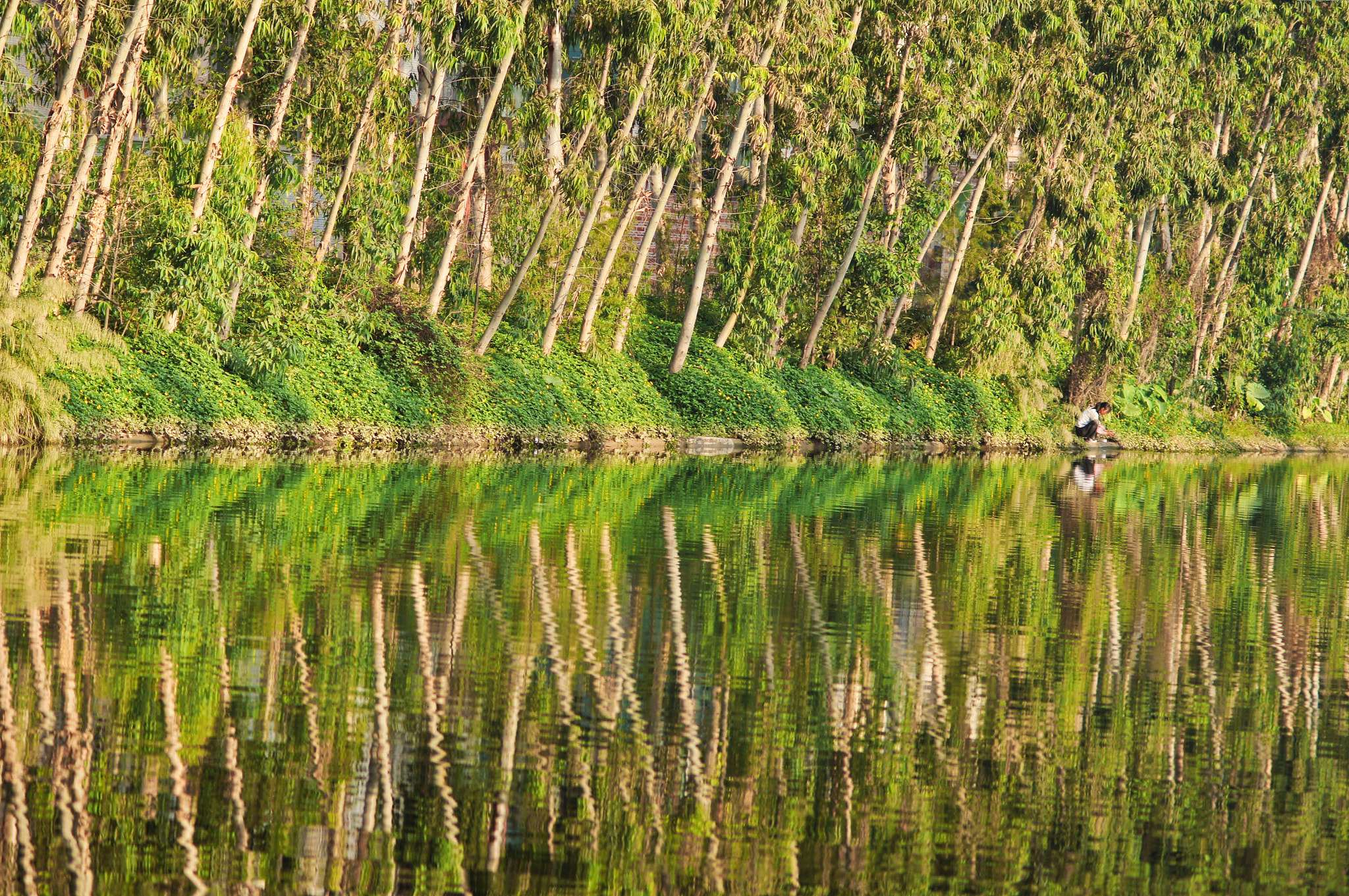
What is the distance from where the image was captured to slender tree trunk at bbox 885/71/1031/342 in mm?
45969

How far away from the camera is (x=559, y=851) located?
5.58 metres

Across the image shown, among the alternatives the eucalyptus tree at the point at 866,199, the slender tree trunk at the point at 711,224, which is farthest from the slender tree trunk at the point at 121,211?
the eucalyptus tree at the point at 866,199

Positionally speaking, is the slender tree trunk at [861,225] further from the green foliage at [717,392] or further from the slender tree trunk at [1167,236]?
the slender tree trunk at [1167,236]

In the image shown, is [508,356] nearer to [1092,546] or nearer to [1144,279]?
[1092,546]

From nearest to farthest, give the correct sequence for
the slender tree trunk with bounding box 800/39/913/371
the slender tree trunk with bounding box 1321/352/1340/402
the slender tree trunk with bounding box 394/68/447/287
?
the slender tree trunk with bounding box 394/68/447/287 → the slender tree trunk with bounding box 800/39/913/371 → the slender tree trunk with bounding box 1321/352/1340/402

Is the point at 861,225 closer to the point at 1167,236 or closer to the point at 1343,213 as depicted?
the point at 1167,236

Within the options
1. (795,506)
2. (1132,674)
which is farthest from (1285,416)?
(1132,674)

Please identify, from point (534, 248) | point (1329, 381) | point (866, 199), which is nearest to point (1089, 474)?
point (866, 199)

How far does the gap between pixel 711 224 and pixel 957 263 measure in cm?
1187

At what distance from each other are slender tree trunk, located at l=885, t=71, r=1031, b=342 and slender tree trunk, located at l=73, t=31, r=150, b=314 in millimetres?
24078

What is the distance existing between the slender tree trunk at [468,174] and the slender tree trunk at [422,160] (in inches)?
30.0

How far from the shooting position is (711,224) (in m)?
41.2

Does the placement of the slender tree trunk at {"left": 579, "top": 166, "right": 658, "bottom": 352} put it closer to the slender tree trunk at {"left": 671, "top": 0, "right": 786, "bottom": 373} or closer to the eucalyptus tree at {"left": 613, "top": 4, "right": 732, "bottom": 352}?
the eucalyptus tree at {"left": 613, "top": 4, "right": 732, "bottom": 352}

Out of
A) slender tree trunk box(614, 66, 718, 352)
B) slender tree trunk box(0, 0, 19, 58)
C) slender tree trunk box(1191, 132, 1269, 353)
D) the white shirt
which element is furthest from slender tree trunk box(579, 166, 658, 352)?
slender tree trunk box(1191, 132, 1269, 353)
